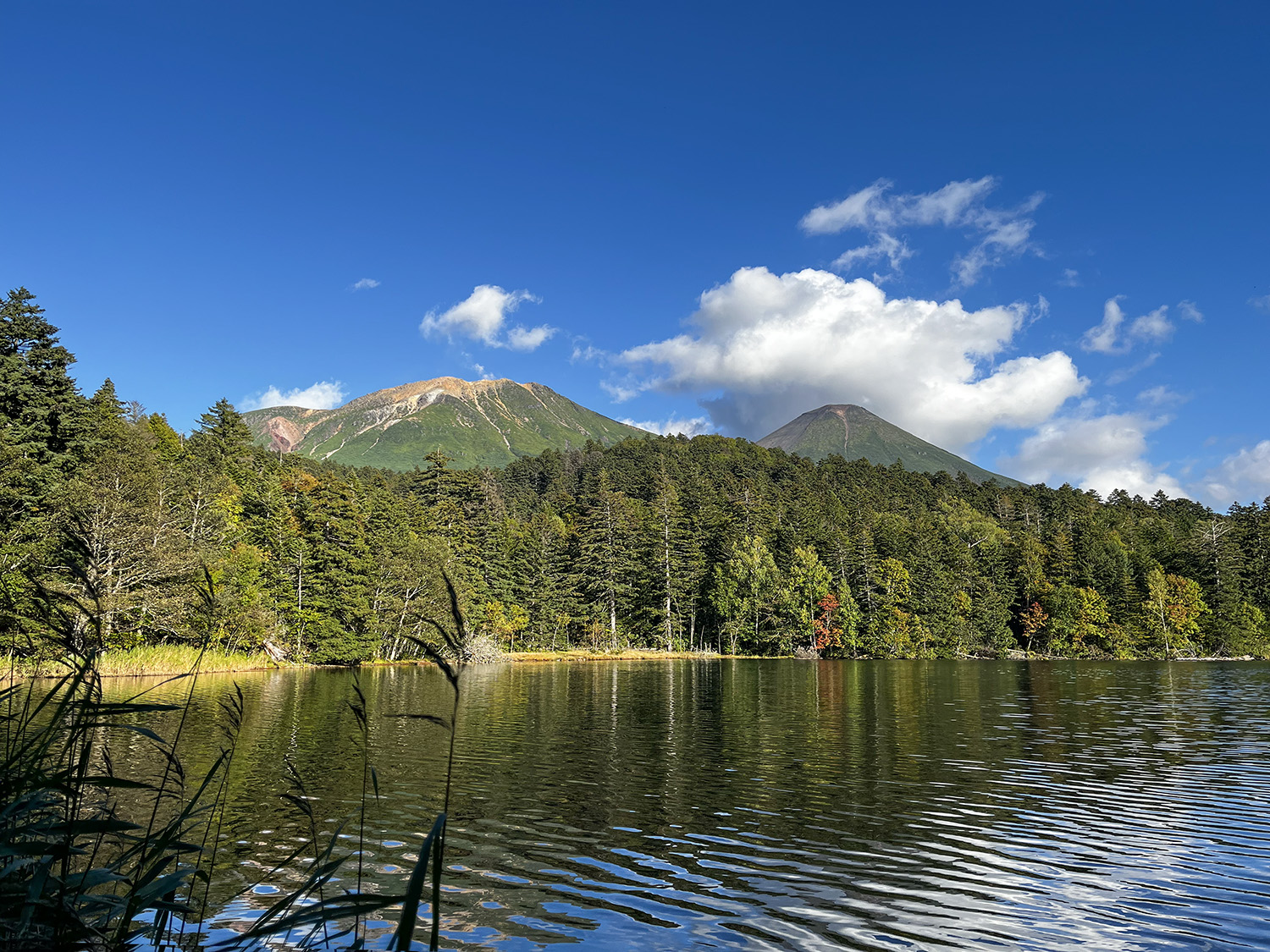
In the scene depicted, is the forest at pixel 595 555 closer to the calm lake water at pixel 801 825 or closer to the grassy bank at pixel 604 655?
the grassy bank at pixel 604 655

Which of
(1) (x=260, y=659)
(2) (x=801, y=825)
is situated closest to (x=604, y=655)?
(1) (x=260, y=659)

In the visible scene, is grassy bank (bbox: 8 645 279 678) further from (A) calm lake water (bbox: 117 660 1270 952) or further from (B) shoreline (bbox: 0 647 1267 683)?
(A) calm lake water (bbox: 117 660 1270 952)

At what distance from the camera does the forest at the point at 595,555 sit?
44375mm

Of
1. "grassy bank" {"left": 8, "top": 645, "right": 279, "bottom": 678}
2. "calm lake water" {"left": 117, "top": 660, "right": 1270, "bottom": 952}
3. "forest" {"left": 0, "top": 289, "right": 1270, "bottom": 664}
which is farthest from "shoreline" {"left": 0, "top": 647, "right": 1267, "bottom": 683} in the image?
"calm lake water" {"left": 117, "top": 660, "right": 1270, "bottom": 952}

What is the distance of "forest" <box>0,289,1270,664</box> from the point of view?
44.4 meters

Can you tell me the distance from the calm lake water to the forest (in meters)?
26.0

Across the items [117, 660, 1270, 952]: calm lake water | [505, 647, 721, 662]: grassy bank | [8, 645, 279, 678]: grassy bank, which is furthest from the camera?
[505, 647, 721, 662]: grassy bank

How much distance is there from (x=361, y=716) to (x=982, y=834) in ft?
38.6

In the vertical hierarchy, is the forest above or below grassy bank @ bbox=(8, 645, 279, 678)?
above

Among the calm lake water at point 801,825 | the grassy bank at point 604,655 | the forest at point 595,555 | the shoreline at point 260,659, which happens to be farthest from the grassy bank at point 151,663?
the grassy bank at point 604,655

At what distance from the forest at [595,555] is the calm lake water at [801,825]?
25955 millimetres

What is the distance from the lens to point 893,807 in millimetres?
14148

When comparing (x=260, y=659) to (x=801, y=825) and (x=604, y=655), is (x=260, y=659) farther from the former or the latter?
Result: (x=801, y=825)

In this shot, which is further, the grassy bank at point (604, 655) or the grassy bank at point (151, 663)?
the grassy bank at point (604, 655)
